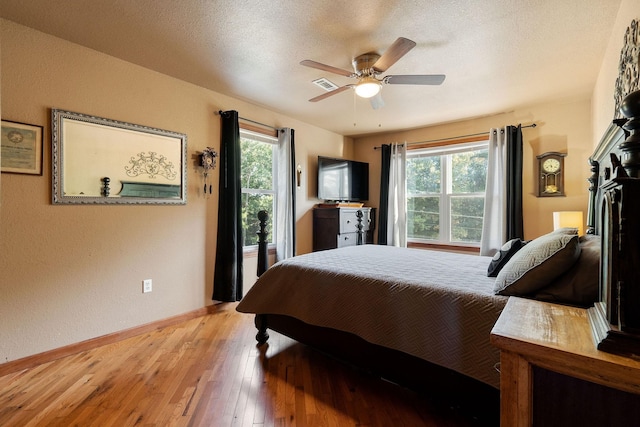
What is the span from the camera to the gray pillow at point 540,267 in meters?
1.29

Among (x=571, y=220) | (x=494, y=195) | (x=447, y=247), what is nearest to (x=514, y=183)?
(x=494, y=195)

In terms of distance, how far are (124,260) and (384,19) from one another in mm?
2729

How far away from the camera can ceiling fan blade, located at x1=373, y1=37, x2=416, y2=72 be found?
5.66ft

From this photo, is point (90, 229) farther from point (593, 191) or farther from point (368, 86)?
point (593, 191)

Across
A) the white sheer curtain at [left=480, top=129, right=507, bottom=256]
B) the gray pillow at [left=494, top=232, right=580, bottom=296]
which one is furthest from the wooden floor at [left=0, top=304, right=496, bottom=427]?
the white sheer curtain at [left=480, top=129, right=507, bottom=256]

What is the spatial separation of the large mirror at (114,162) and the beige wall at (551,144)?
12.2 ft

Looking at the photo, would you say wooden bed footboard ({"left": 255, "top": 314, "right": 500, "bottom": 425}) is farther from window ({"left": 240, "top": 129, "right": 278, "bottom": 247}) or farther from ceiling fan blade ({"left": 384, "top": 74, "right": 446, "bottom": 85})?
ceiling fan blade ({"left": 384, "top": 74, "right": 446, "bottom": 85})

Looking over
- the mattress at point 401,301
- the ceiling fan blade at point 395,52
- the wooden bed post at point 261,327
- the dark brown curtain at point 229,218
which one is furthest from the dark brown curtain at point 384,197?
the wooden bed post at point 261,327

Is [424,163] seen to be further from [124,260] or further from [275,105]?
[124,260]

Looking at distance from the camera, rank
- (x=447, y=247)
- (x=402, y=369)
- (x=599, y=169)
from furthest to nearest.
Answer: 1. (x=447, y=247)
2. (x=599, y=169)
3. (x=402, y=369)


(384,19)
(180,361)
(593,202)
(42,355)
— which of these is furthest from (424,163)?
(42,355)

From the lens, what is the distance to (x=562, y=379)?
0.80 meters

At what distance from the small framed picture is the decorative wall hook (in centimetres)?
122

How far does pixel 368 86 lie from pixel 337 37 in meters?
0.40
